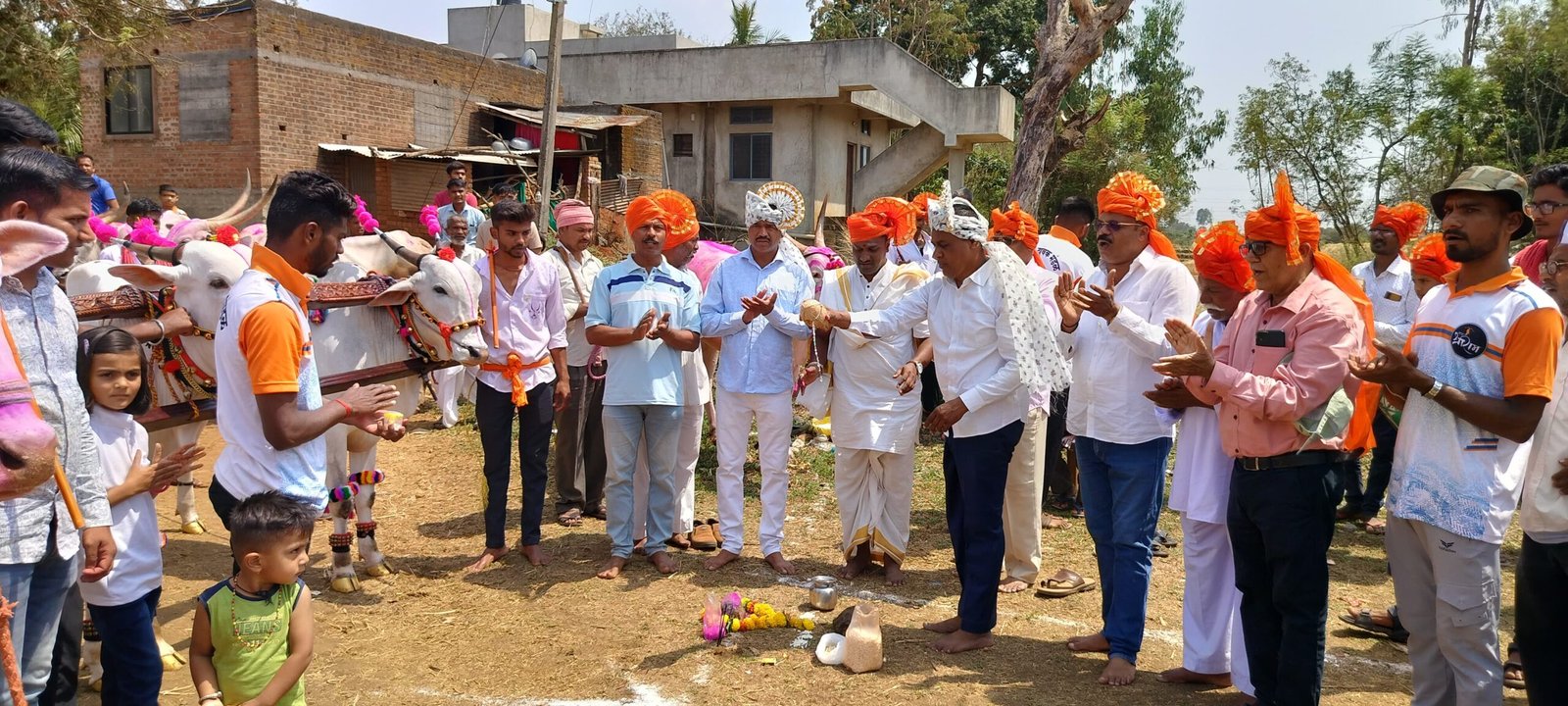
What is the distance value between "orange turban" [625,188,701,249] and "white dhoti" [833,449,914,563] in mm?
1725

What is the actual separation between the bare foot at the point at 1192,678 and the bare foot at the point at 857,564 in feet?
6.59

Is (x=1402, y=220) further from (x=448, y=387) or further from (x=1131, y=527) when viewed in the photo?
(x=448, y=387)

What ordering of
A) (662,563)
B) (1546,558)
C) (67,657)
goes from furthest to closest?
(662,563), (1546,558), (67,657)

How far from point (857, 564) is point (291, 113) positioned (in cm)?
1682

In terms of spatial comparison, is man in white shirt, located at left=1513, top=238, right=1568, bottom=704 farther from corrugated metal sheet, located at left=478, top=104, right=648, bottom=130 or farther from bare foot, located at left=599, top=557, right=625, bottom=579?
corrugated metal sheet, located at left=478, top=104, right=648, bottom=130

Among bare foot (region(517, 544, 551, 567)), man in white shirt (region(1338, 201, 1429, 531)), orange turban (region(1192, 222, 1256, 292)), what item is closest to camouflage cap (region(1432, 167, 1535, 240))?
orange turban (region(1192, 222, 1256, 292))

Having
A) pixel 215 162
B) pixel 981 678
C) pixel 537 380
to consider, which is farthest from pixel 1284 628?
pixel 215 162

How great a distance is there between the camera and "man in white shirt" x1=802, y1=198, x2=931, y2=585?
6.09 meters

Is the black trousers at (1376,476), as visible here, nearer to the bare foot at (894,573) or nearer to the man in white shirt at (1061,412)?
the man in white shirt at (1061,412)

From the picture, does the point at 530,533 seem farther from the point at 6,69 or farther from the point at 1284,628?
the point at 6,69

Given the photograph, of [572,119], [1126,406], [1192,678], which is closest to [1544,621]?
[1192,678]

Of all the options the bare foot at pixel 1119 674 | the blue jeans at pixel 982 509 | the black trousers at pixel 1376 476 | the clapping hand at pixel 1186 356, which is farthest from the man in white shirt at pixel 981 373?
the black trousers at pixel 1376 476

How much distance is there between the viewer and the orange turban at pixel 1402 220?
7.42 metres

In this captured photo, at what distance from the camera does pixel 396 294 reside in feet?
19.3
